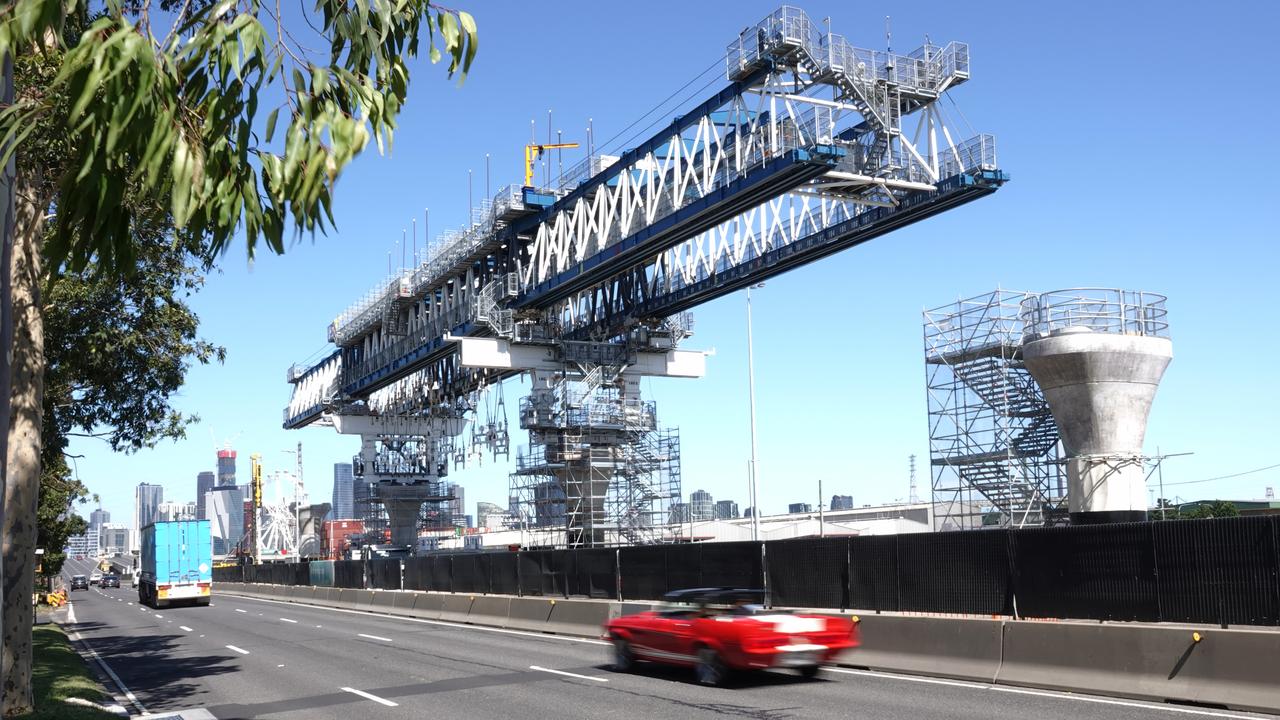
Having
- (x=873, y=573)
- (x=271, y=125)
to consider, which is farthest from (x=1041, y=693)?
(x=271, y=125)

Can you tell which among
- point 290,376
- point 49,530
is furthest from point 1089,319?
point 290,376

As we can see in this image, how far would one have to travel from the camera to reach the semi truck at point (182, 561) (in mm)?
48250

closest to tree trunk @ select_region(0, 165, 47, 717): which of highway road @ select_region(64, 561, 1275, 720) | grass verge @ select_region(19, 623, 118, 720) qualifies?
grass verge @ select_region(19, 623, 118, 720)

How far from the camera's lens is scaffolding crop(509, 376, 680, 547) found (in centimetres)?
4794

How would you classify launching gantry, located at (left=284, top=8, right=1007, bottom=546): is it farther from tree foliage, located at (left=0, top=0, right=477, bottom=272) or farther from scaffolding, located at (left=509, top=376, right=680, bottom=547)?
tree foliage, located at (left=0, top=0, right=477, bottom=272)

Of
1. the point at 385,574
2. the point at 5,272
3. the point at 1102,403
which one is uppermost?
the point at 1102,403

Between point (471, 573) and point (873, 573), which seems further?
point (471, 573)

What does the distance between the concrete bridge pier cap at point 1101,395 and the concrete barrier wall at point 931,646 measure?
749 inches

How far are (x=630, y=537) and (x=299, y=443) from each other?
57745 mm

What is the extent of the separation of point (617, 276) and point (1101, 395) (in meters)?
16.9

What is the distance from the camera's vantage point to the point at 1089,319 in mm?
Result: 36938

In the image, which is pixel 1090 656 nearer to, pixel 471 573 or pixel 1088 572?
pixel 1088 572

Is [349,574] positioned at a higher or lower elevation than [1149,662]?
lower

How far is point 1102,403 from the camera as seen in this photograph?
35.7m
